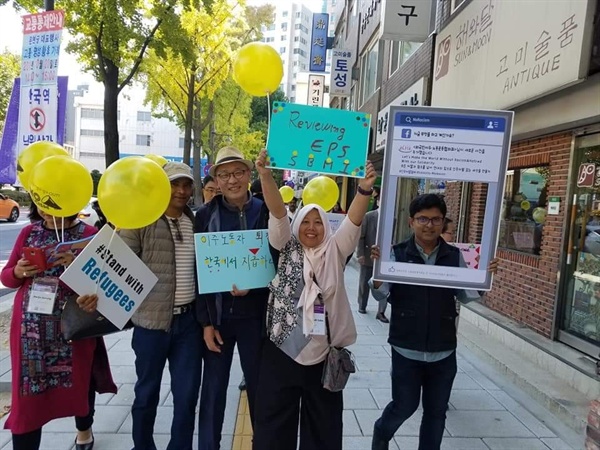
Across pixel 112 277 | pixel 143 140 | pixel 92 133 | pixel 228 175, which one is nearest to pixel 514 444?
pixel 228 175

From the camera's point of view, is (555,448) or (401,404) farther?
(555,448)

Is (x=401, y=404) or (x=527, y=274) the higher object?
(x=527, y=274)

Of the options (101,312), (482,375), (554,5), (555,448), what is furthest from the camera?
(482,375)

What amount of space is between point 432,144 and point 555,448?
2.63 metres

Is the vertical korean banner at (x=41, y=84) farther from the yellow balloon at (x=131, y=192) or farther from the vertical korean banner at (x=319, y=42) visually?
the vertical korean banner at (x=319, y=42)

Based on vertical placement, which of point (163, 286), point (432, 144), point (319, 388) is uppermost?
point (432, 144)

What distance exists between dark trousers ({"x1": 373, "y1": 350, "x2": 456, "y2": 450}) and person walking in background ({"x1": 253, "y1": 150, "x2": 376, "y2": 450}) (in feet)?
1.50

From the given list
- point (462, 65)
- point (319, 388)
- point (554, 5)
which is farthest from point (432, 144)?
point (462, 65)

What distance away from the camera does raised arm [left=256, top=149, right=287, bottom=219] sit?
94.5 inches

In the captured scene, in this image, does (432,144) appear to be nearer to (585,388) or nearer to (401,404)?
(401,404)

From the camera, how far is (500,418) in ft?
12.7

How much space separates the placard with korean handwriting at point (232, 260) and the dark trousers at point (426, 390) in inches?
39.9

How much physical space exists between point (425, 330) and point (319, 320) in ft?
2.33

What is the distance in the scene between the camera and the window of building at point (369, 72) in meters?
14.8
